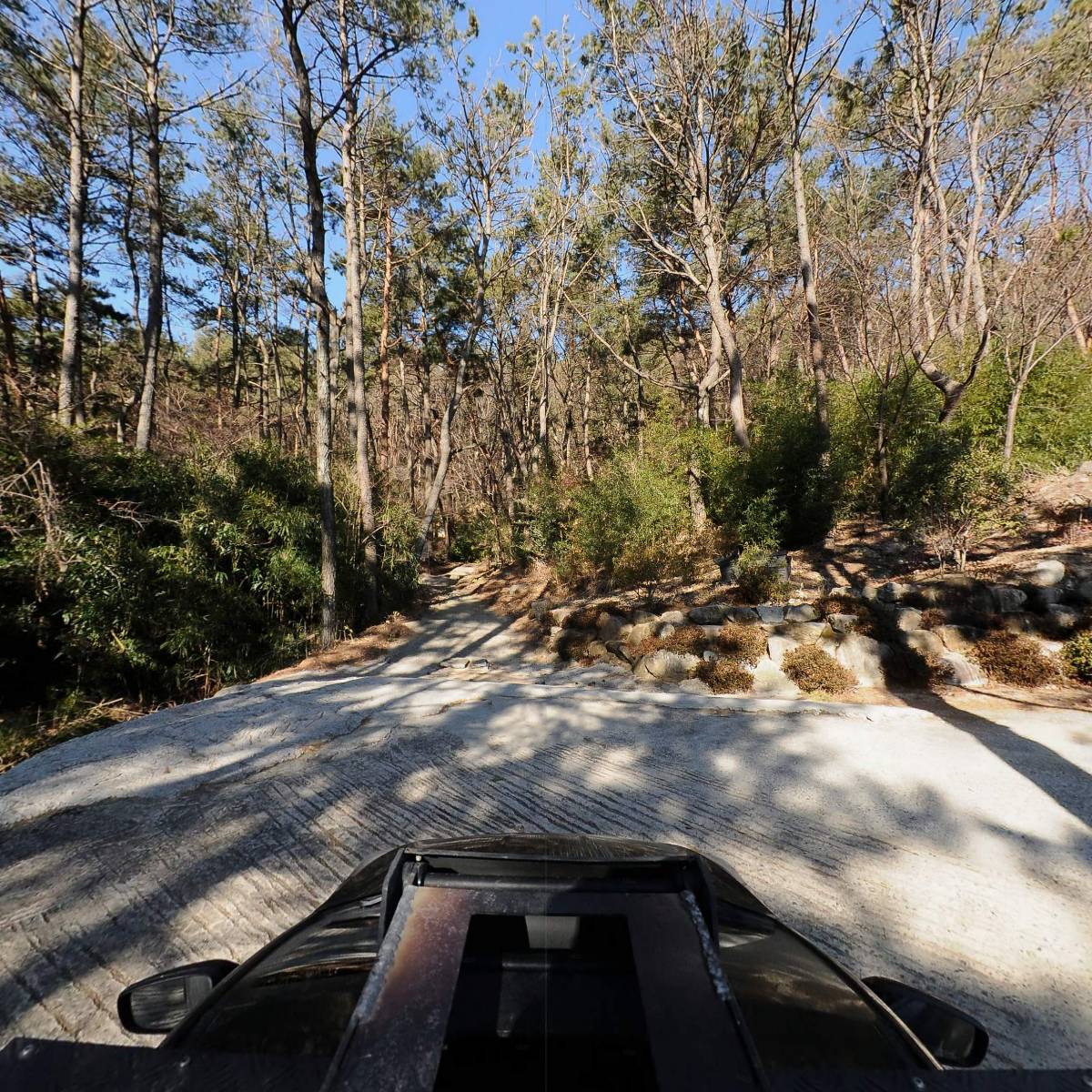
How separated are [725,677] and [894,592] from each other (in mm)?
2639

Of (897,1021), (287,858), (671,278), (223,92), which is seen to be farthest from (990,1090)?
(671,278)

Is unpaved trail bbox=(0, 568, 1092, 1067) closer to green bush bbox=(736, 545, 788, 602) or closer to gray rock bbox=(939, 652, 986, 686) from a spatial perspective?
gray rock bbox=(939, 652, 986, 686)

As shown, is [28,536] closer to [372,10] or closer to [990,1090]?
[990,1090]

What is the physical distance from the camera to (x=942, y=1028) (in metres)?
1.07

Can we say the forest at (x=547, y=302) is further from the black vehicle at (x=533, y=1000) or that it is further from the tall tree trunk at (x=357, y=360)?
the black vehicle at (x=533, y=1000)

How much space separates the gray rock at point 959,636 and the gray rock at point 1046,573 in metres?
0.98

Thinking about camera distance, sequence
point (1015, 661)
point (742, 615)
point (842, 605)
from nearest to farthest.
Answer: point (1015, 661) < point (842, 605) < point (742, 615)

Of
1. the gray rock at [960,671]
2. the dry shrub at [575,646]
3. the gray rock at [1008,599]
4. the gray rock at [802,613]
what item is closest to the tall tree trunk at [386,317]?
the dry shrub at [575,646]

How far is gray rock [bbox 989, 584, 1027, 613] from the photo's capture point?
5.75 m

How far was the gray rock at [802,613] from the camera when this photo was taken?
6.39 metres

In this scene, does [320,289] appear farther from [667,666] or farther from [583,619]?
[667,666]

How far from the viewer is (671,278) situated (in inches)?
676

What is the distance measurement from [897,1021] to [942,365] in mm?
11937

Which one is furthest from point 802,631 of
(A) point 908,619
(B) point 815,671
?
(A) point 908,619
